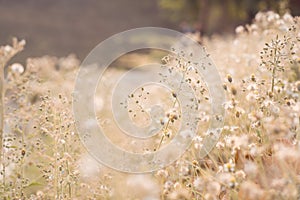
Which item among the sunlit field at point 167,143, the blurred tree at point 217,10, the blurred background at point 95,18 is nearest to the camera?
the sunlit field at point 167,143

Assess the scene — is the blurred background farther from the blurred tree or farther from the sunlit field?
the sunlit field

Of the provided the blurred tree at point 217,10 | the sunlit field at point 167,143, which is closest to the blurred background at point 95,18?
the blurred tree at point 217,10

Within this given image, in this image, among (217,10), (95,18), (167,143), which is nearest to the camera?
(167,143)

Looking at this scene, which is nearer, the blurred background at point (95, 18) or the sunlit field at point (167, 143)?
the sunlit field at point (167, 143)

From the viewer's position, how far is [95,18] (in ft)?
68.0

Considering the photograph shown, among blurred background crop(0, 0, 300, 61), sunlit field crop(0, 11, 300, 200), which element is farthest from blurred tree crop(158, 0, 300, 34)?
sunlit field crop(0, 11, 300, 200)

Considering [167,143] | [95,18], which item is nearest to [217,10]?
[95,18]

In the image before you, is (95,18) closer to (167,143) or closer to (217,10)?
(217,10)

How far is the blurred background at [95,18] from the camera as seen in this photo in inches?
536

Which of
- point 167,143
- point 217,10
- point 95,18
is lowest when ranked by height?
point 167,143

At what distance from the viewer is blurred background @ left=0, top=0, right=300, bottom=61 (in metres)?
13.6

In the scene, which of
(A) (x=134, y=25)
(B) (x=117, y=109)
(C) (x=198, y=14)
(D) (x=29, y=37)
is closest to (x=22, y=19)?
(D) (x=29, y=37)

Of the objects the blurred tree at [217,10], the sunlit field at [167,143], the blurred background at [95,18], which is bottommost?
the sunlit field at [167,143]

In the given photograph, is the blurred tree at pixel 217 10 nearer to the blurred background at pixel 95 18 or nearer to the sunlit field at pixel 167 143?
the blurred background at pixel 95 18
